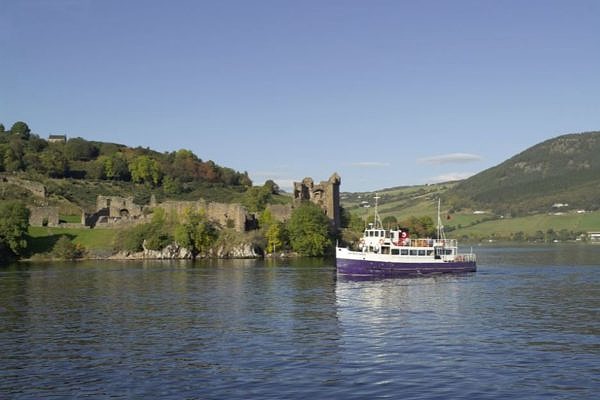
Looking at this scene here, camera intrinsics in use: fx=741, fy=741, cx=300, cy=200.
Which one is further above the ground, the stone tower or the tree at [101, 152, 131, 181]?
the tree at [101, 152, 131, 181]

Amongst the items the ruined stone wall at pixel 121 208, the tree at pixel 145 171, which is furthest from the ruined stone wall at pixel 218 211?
the tree at pixel 145 171

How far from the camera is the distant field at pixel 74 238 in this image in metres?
104

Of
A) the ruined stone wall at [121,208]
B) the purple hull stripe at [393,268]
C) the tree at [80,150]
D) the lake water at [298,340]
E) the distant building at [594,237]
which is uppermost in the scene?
the tree at [80,150]

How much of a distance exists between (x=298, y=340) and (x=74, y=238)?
270ft

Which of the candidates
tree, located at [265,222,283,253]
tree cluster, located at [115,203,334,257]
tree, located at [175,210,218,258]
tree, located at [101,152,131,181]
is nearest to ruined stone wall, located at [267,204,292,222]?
tree cluster, located at [115,203,334,257]

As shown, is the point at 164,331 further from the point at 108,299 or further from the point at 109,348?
the point at 108,299

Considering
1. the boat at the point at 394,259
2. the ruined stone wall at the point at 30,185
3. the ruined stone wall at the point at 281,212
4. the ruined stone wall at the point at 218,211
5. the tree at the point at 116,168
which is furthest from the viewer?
the tree at the point at 116,168

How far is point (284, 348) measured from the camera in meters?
31.1

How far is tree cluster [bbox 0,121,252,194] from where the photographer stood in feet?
518

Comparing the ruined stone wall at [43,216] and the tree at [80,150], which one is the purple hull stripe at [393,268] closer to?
the ruined stone wall at [43,216]

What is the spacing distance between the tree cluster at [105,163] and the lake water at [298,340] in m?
103

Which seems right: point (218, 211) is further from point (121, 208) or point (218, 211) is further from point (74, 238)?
point (74, 238)

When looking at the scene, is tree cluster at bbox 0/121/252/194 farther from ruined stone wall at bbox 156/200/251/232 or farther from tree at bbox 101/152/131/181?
ruined stone wall at bbox 156/200/251/232

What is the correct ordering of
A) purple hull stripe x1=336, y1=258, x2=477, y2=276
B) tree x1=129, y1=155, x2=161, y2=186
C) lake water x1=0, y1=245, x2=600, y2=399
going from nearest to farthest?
lake water x1=0, y1=245, x2=600, y2=399 < purple hull stripe x1=336, y1=258, x2=477, y2=276 < tree x1=129, y1=155, x2=161, y2=186
